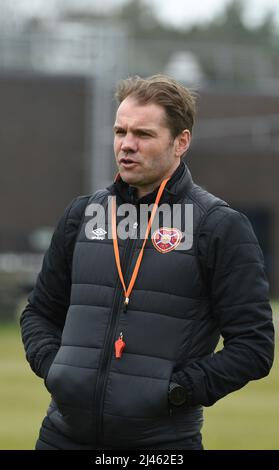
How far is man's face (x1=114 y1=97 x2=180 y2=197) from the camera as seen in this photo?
4840 millimetres

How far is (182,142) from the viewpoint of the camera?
497cm

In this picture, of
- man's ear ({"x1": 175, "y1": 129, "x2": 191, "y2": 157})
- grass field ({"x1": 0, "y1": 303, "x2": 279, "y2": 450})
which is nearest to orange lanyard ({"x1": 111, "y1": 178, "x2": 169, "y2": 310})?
man's ear ({"x1": 175, "y1": 129, "x2": 191, "y2": 157})

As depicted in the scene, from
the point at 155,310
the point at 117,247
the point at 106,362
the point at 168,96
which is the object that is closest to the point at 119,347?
the point at 106,362

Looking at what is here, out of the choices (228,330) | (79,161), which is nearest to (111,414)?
(228,330)

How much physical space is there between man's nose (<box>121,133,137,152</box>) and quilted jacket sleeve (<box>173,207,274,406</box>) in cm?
40

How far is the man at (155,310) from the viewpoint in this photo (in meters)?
4.70

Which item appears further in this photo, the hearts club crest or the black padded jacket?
the hearts club crest

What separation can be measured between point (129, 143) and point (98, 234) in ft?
1.20

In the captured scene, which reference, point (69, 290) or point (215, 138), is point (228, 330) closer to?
point (69, 290)

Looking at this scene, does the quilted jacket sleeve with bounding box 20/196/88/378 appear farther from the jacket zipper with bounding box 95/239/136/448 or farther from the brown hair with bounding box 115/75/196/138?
the brown hair with bounding box 115/75/196/138

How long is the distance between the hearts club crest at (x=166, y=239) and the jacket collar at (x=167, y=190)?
127 millimetres

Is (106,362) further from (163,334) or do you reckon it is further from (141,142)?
(141,142)

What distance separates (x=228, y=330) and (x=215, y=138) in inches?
→ 1589

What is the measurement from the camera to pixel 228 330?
15.6 ft
